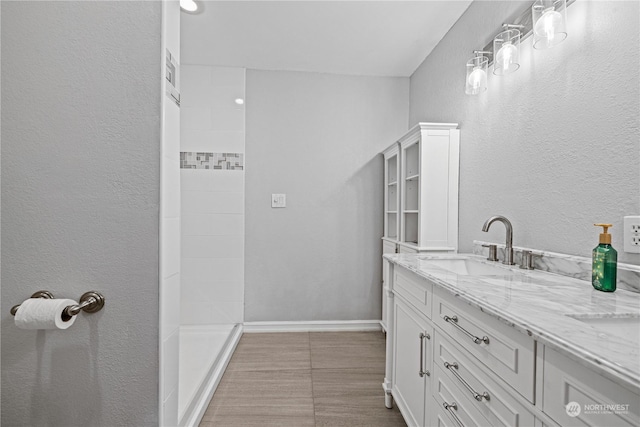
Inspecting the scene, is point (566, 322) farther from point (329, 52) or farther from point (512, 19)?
point (329, 52)

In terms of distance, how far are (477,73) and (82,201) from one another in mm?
1983

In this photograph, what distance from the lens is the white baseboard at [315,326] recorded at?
3170 millimetres

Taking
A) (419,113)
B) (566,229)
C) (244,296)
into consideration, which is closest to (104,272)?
(566,229)

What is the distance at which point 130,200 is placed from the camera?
3.78ft

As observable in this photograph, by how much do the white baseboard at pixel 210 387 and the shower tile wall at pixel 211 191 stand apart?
0.41 meters

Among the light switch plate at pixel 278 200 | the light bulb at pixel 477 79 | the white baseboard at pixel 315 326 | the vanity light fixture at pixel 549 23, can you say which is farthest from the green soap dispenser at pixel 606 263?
the light switch plate at pixel 278 200

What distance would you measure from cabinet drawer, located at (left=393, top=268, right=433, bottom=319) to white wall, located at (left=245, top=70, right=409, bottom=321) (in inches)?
54.5

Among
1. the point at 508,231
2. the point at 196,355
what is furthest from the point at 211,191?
the point at 508,231

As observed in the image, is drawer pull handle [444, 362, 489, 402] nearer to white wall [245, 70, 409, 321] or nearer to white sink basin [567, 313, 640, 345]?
white sink basin [567, 313, 640, 345]

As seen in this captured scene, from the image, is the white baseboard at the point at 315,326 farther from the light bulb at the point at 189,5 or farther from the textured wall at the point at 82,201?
the light bulb at the point at 189,5

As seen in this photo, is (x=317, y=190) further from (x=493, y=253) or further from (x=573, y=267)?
(x=573, y=267)

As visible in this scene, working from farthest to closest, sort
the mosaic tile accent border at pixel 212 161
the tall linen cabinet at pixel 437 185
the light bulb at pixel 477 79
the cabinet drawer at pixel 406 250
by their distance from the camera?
the mosaic tile accent border at pixel 212 161 < the cabinet drawer at pixel 406 250 < the tall linen cabinet at pixel 437 185 < the light bulb at pixel 477 79

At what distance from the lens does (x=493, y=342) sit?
3.02ft

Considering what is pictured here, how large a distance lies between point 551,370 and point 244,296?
2.76m
